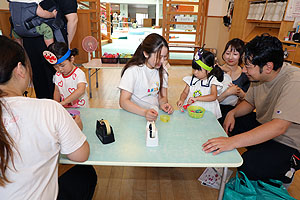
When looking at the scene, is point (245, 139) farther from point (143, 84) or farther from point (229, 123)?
point (143, 84)

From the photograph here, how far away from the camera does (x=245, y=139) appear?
115 centimetres

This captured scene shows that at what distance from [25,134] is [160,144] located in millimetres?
601

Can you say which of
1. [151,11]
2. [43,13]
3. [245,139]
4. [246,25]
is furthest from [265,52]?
[151,11]

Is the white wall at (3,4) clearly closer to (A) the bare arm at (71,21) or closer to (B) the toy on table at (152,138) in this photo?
(A) the bare arm at (71,21)

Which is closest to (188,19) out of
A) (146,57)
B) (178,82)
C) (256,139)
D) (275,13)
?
(178,82)

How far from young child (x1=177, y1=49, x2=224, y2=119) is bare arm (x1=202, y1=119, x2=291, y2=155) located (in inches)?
23.9

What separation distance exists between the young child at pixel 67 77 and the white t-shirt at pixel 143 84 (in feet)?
1.59

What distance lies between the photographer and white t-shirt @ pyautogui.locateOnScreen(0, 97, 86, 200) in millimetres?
680

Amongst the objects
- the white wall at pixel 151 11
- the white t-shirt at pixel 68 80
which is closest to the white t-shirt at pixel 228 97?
the white t-shirt at pixel 68 80

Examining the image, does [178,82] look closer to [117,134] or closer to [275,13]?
[275,13]

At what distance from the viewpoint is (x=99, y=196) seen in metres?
1.57

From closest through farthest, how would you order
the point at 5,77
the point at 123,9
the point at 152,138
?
1. the point at 5,77
2. the point at 152,138
3. the point at 123,9

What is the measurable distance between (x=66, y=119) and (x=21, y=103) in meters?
0.15

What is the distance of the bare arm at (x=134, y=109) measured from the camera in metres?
1.27
